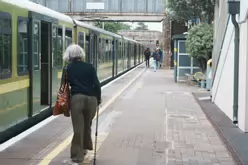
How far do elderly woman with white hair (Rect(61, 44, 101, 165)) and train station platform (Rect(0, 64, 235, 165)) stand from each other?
48cm

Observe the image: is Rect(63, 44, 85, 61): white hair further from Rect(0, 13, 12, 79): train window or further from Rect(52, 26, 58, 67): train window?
Rect(52, 26, 58, 67): train window

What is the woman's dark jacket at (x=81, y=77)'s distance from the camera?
22.7 feet

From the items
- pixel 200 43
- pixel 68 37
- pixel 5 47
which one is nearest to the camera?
pixel 5 47

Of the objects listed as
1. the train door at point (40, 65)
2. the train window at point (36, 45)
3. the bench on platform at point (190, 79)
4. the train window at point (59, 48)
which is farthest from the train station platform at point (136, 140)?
the bench on platform at point (190, 79)

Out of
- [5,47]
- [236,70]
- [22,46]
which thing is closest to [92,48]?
[236,70]

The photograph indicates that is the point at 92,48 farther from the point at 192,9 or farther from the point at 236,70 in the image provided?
the point at 192,9

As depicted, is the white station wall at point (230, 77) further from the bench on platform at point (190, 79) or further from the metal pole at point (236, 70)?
the bench on platform at point (190, 79)

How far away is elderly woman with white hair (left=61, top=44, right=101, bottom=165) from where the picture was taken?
691 centimetres

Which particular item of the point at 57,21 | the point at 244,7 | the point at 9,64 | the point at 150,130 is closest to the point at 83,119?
the point at 9,64

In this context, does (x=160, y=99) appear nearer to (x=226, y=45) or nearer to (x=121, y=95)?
(x=121, y=95)

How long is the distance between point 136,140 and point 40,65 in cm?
298

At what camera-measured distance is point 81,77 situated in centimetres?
691

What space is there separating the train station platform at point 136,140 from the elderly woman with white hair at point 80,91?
0.48 m

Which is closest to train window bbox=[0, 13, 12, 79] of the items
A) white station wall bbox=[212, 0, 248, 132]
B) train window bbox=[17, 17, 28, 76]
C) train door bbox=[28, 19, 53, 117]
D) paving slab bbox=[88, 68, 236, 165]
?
train window bbox=[17, 17, 28, 76]
